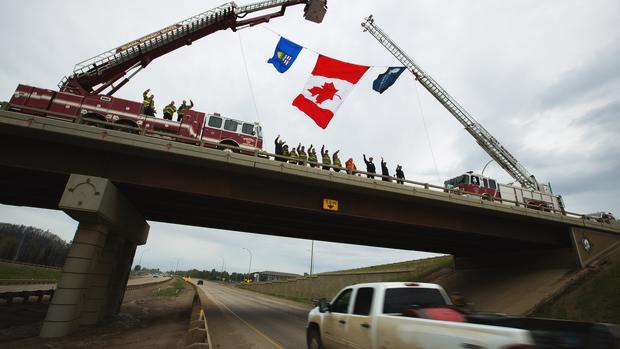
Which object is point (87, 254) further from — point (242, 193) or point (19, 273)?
point (19, 273)

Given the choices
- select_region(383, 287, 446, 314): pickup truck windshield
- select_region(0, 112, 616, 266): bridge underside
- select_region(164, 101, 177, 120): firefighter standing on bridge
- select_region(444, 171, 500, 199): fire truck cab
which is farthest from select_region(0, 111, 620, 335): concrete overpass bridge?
select_region(383, 287, 446, 314): pickup truck windshield

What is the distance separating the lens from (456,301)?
6410 mm

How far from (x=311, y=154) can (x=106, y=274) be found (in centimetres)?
1277

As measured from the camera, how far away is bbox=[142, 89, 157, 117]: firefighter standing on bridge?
19.0 metres

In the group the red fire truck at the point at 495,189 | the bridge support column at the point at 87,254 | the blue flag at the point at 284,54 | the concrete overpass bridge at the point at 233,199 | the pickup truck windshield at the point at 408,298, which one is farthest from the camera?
the red fire truck at the point at 495,189

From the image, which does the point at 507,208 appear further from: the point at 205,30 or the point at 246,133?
the point at 205,30

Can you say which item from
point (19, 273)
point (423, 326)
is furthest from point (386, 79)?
point (19, 273)

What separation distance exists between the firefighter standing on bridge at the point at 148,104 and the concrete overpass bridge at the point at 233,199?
5362 mm

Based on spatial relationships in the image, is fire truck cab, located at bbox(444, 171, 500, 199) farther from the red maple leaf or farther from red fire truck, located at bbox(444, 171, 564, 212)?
the red maple leaf

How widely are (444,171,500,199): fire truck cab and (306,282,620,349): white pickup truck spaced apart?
75.9ft

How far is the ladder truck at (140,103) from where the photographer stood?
58.3ft

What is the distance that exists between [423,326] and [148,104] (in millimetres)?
19659

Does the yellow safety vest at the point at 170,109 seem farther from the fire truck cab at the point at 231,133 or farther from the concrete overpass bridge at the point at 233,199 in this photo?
the concrete overpass bridge at the point at 233,199

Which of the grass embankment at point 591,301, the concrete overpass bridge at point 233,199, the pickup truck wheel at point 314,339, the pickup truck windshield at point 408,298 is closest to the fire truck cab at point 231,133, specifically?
the concrete overpass bridge at point 233,199
